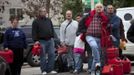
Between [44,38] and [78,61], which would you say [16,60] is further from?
[78,61]

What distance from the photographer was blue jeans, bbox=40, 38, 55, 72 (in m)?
12.8

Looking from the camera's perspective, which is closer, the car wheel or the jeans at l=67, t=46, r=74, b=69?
the jeans at l=67, t=46, r=74, b=69

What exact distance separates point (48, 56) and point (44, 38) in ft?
1.78

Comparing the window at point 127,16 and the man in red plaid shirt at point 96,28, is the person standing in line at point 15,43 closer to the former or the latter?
the man in red plaid shirt at point 96,28

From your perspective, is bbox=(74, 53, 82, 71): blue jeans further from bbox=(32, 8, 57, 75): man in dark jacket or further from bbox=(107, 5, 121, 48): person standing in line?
bbox=(107, 5, 121, 48): person standing in line

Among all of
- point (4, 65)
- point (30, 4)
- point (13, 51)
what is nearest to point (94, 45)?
point (13, 51)

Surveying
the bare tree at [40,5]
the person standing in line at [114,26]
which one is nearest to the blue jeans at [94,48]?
the person standing in line at [114,26]

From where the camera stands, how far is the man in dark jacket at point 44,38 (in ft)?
41.8

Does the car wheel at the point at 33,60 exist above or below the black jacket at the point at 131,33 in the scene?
below

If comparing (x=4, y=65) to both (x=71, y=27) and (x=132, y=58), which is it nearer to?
(x=71, y=27)

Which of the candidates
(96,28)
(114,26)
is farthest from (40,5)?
(96,28)

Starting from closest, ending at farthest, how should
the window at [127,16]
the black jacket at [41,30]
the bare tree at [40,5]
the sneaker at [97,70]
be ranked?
the sneaker at [97,70]
the black jacket at [41,30]
the window at [127,16]
the bare tree at [40,5]

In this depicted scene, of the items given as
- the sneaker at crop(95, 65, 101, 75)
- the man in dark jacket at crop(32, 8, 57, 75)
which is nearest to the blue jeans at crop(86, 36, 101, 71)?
the sneaker at crop(95, 65, 101, 75)

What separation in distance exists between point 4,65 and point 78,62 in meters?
3.98
